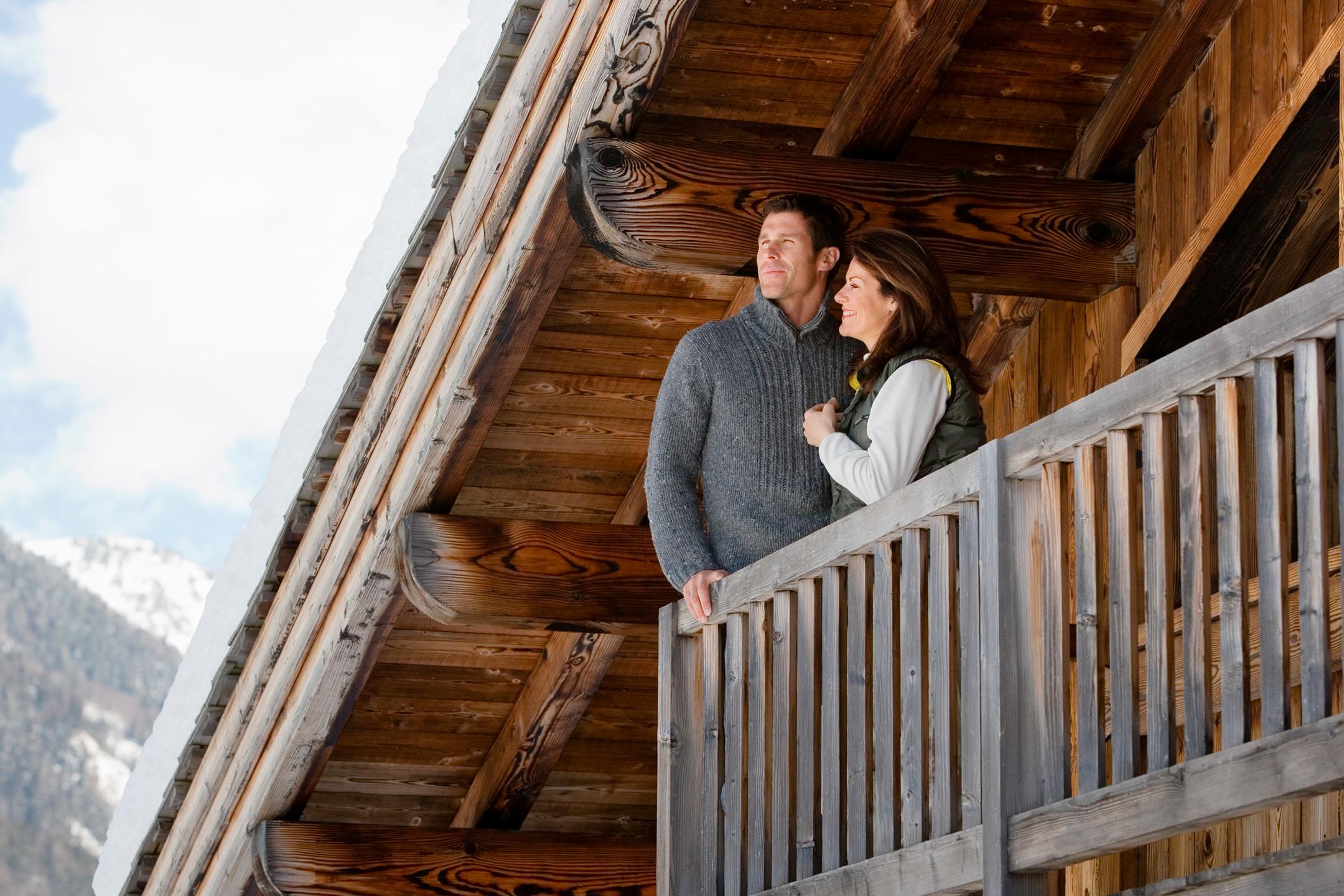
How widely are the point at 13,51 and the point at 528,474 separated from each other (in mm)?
71986

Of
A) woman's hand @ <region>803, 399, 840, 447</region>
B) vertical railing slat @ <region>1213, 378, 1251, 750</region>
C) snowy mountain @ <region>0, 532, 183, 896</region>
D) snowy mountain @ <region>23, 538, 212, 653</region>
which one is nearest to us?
vertical railing slat @ <region>1213, 378, 1251, 750</region>

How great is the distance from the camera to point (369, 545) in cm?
581

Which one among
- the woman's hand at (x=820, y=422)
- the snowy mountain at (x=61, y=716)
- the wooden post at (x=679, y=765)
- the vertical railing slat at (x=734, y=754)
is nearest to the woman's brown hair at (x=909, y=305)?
the woman's hand at (x=820, y=422)

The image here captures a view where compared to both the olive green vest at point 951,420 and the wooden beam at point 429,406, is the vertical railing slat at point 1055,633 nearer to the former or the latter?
the olive green vest at point 951,420

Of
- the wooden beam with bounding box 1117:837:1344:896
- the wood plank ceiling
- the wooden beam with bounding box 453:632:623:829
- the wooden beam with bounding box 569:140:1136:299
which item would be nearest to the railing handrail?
the wooden beam with bounding box 1117:837:1344:896

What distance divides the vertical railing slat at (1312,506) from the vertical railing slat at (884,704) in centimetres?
108

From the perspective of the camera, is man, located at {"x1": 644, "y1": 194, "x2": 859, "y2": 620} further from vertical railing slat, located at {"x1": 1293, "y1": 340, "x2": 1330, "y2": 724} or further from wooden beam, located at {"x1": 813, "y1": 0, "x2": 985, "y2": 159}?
vertical railing slat, located at {"x1": 1293, "y1": 340, "x2": 1330, "y2": 724}

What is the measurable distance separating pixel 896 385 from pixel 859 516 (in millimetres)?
298

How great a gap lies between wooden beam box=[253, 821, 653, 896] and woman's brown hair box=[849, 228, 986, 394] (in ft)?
11.4

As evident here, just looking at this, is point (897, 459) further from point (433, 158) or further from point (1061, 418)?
point (433, 158)

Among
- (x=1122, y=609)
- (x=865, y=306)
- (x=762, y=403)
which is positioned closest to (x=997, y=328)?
(x=762, y=403)

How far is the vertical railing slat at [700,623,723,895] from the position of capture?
439 centimetres

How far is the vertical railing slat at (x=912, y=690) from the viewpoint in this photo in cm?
360

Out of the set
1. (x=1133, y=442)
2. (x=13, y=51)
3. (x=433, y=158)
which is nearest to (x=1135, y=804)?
(x=1133, y=442)
